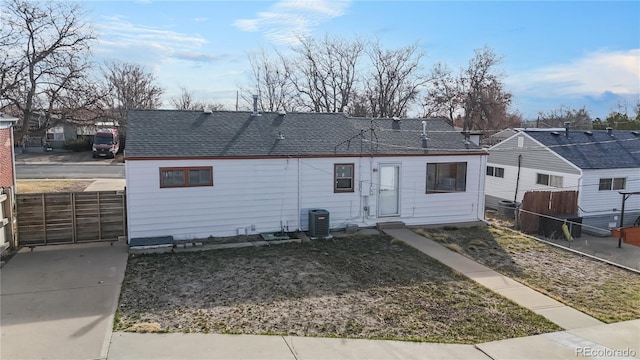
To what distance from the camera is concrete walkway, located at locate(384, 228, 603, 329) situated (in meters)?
7.88

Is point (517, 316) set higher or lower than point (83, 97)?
lower

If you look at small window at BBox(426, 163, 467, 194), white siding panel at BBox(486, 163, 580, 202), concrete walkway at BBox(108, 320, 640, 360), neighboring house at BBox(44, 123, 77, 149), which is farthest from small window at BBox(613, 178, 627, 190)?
neighboring house at BBox(44, 123, 77, 149)

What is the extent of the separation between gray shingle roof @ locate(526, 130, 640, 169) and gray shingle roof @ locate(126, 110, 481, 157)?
7814 millimetres

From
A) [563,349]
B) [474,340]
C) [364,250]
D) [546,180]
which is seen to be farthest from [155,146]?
[546,180]

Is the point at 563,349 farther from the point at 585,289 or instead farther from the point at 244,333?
the point at 244,333

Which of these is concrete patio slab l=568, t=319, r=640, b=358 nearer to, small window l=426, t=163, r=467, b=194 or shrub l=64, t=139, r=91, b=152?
small window l=426, t=163, r=467, b=194

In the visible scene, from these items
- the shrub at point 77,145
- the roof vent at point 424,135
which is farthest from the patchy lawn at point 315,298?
the shrub at point 77,145

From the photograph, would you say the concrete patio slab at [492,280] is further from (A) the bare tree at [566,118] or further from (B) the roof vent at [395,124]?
(A) the bare tree at [566,118]

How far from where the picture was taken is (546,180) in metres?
21.4

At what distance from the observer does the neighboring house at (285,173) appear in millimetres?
12078

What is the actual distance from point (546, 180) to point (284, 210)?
14.5 meters

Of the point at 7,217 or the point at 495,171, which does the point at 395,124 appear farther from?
the point at 7,217

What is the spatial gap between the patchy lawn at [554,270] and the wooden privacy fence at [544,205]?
4.39 m

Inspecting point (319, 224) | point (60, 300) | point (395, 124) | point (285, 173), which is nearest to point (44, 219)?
point (60, 300)
